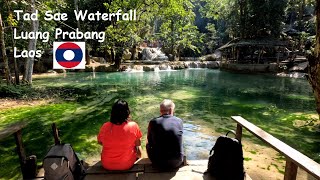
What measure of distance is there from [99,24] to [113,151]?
33.3 metres

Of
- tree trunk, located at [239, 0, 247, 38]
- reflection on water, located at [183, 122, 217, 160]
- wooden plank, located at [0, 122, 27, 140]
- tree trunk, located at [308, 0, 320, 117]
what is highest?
tree trunk, located at [239, 0, 247, 38]

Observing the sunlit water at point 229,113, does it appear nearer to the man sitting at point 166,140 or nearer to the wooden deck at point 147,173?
the wooden deck at point 147,173

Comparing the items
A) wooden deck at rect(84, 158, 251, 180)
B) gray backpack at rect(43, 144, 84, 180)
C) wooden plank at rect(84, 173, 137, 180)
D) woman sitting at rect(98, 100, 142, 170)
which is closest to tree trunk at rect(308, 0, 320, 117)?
wooden deck at rect(84, 158, 251, 180)

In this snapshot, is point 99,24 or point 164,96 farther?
point 99,24

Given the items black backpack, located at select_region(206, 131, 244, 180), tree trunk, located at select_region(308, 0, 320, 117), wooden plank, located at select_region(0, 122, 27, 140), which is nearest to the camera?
black backpack, located at select_region(206, 131, 244, 180)

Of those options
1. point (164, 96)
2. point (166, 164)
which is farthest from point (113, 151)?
point (164, 96)

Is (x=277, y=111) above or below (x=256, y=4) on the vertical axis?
below

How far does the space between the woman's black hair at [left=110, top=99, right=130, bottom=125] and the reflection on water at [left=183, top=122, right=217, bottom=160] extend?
3.07 metres

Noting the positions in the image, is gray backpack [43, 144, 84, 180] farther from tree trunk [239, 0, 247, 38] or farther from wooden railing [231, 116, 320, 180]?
tree trunk [239, 0, 247, 38]

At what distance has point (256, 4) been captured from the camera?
3147 centimetres

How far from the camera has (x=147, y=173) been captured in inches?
139

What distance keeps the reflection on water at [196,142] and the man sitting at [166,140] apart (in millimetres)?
2580

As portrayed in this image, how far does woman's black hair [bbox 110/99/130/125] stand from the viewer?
341 centimetres

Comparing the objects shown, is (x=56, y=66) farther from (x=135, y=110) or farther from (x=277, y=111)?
(x=277, y=111)
